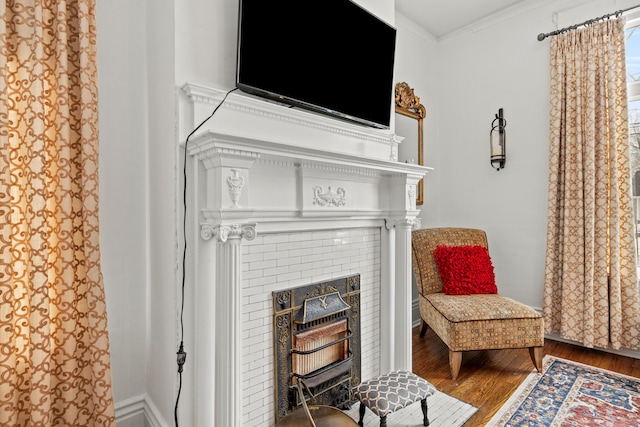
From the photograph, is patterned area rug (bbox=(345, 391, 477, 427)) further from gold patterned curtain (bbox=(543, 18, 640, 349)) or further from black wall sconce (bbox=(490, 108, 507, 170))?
black wall sconce (bbox=(490, 108, 507, 170))

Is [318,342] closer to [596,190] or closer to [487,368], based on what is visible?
[487,368]

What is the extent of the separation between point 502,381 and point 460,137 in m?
2.21

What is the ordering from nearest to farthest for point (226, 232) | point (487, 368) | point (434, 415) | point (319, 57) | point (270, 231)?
point (226, 232), point (270, 231), point (319, 57), point (434, 415), point (487, 368)

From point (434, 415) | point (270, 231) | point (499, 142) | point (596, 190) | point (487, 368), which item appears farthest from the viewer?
point (499, 142)

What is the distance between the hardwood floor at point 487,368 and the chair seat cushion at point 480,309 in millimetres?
395

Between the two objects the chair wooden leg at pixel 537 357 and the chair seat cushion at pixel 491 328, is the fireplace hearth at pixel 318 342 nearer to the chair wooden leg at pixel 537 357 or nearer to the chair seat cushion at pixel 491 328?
the chair seat cushion at pixel 491 328

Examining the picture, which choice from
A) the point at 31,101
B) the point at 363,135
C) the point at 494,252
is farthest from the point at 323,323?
the point at 494,252

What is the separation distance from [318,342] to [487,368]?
55.2 inches

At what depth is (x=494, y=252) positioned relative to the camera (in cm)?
330

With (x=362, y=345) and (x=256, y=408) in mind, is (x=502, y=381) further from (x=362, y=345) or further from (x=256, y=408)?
(x=256, y=408)

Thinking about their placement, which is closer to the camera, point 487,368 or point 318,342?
point 318,342

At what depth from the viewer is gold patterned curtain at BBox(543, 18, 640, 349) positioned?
2.54 metres

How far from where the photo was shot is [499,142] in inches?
124

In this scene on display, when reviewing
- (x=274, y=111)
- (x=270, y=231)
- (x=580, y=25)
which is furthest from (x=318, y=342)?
(x=580, y=25)
